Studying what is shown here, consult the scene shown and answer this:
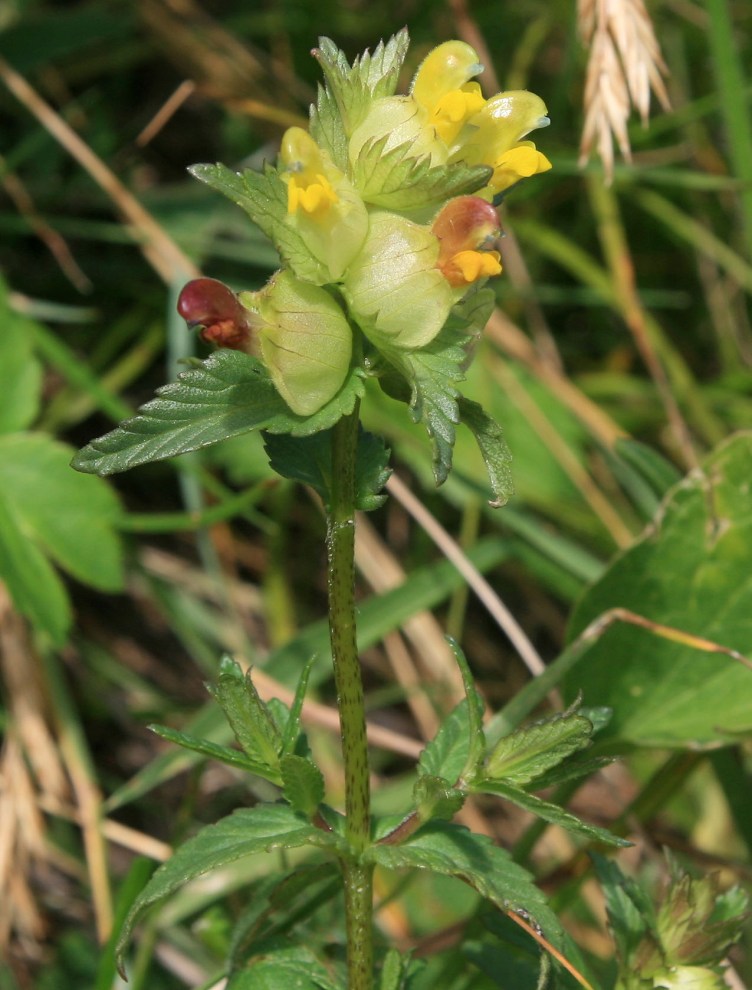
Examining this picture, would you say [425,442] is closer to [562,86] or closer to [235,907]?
[562,86]

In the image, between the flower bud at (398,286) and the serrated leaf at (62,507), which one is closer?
the flower bud at (398,286)

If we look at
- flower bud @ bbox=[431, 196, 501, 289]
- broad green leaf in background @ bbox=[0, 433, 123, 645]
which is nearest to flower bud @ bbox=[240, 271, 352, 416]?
flower bud @ bbox=[431, 196, 501, 289]

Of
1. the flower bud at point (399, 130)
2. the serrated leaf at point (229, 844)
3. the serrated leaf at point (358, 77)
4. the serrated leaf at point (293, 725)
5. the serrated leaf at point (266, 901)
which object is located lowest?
the serrated leaf at point (266, 901)

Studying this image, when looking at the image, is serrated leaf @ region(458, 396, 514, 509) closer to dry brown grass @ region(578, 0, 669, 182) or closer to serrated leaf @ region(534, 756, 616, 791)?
serrated leaf @ region(534, 756, 616, 791)

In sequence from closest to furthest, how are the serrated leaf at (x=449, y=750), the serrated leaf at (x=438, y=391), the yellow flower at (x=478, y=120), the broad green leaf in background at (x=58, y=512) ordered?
the serrated leaf at (x=438, y=391) < the yellow flower at (x=478, y=120) < the serrated leaf at (x=449, y=750) < the broad green leaf in background at (x=58, y=512)

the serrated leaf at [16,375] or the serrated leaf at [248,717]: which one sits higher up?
the serrated leaf at [16,375]

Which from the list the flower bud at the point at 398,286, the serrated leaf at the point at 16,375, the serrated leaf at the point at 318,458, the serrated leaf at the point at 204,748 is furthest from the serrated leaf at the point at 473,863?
the serrated leaf at the point at 16,375

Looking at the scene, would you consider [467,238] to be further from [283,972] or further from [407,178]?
[283,972]

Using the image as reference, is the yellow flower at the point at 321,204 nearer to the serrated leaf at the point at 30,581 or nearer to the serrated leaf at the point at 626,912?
the serrated leaf at the point at 626,912

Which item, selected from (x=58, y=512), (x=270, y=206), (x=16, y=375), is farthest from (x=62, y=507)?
(x=270, y=206)

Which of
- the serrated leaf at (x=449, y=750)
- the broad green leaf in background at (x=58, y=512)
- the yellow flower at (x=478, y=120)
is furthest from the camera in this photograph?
the broad green leaf in background at (x=58, y=512)
